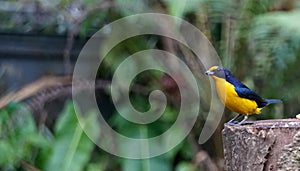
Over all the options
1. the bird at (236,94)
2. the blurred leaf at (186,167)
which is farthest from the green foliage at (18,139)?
the bird at (236,94)

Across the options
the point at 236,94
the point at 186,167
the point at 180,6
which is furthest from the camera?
the point at 186,167

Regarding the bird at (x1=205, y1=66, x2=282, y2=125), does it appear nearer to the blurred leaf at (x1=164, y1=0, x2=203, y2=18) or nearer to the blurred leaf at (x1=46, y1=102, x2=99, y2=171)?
the blurred leaf at (x1=164, y1=0, x2=203, y2=18)

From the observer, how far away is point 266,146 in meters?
1.03

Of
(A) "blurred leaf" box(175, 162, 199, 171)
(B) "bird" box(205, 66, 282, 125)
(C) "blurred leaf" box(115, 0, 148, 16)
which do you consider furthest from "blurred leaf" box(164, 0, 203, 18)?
(A) "blurred leaf" box(175, 162, 199, 171)

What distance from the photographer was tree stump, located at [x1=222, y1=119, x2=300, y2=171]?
1.01 meters

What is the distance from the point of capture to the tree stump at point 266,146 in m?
1.01

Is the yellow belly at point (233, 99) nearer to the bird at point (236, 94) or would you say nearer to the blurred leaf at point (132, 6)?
the bird at point (236, 94)

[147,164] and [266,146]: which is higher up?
[266,146]

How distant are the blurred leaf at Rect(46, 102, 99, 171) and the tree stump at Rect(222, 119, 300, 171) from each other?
2.72ft

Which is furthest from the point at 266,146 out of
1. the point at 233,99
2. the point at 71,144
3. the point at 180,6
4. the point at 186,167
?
the point at 71,144

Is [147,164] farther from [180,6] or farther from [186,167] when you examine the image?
[180,6]

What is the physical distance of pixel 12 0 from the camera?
86.3 inches

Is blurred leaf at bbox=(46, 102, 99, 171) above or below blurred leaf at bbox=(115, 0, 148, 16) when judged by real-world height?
below

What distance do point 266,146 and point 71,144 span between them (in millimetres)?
919
